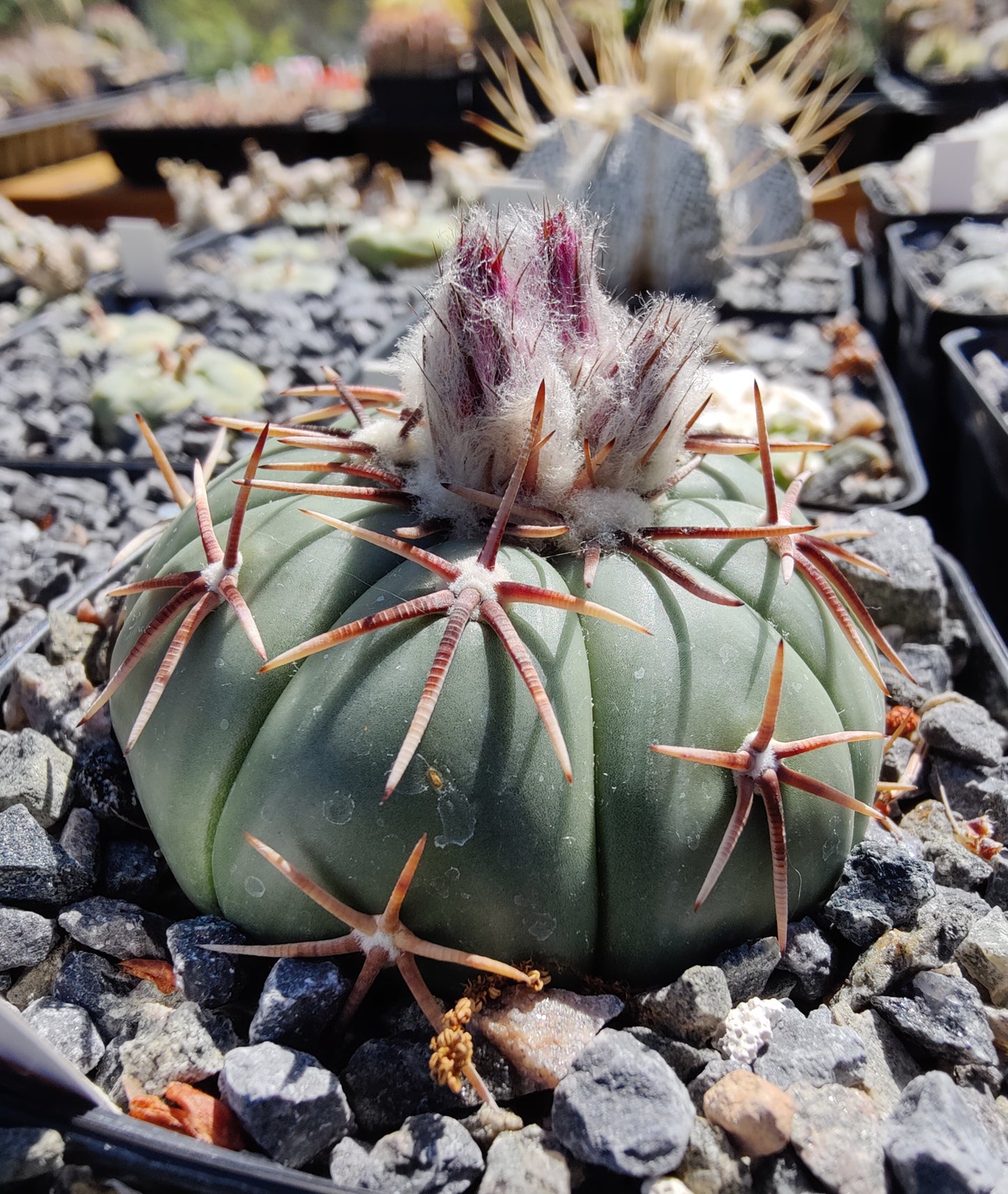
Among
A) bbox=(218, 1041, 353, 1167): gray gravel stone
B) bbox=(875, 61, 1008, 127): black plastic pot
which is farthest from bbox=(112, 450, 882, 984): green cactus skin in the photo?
bbox=(875, 61, 1008, 127): black plastic pot

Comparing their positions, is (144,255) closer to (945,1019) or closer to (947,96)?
(945,1019)

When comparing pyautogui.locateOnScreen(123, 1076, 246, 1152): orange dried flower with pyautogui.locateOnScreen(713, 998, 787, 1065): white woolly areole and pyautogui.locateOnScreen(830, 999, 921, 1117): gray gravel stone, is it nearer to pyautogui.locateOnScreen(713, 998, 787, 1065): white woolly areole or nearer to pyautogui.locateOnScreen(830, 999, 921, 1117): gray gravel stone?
pyautogui.locateOnScreen(713, 998, 787, 1065): white woolly areole

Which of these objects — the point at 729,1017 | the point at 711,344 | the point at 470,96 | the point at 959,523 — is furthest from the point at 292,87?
the point at 729,1017

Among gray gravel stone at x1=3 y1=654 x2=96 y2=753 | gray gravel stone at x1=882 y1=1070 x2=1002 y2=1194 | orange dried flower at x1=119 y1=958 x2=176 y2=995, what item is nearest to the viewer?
gray gravel stone at x1=882 y1=1070 x2=1002 y2=1194

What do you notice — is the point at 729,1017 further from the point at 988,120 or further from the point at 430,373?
the point at 988,120

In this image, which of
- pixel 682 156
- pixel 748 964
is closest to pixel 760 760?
pixel 748 964
